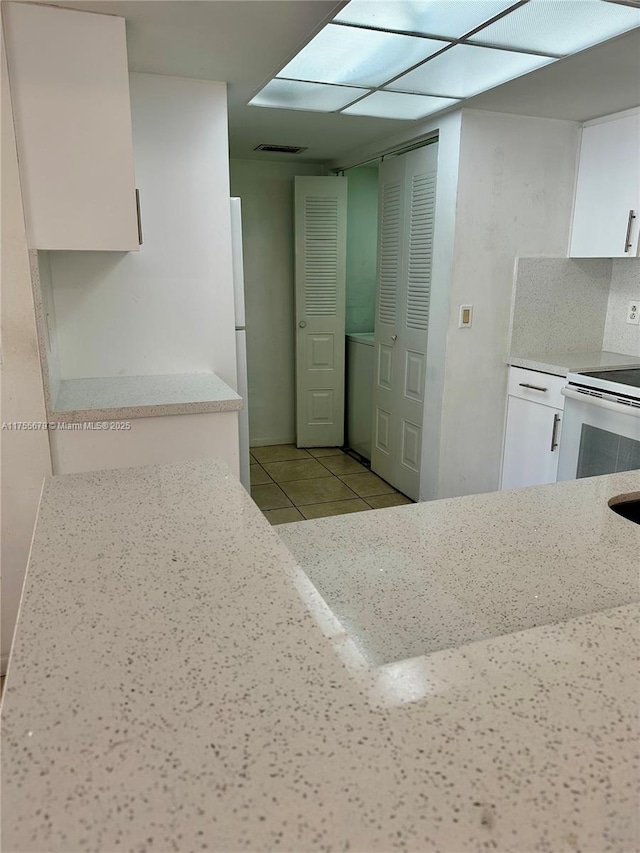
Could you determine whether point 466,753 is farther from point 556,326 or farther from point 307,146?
point 307,146

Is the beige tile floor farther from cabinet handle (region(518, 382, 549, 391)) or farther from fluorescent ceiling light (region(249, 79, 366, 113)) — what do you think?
fluorescent ceiling light (region(249, 79, 366, 113))

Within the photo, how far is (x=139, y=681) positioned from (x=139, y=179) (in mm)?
2315

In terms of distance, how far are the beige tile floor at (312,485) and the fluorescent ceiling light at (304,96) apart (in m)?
2.12

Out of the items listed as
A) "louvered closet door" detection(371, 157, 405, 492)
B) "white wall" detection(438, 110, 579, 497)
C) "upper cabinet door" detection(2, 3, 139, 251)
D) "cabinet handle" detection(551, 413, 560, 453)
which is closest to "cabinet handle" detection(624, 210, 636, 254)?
"white wall" detection(438, 110, 579, 497)

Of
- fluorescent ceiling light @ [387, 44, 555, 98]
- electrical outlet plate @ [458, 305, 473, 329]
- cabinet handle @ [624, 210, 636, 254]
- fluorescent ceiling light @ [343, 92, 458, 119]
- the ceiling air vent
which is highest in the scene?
the ceiling air vent

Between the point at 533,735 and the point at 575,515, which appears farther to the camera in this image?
the point at 575,515

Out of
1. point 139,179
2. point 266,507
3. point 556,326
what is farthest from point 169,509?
point 556,326

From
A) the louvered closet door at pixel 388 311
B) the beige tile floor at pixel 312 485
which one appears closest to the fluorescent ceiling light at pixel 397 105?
the louvered closet door at pixel 388 311

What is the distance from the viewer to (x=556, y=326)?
10.9ft

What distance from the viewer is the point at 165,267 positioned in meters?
2.58

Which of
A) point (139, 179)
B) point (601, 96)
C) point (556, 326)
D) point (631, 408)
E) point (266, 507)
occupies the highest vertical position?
point (601, 96)

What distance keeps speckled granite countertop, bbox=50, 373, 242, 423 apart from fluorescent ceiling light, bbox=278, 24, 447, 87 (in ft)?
4.08

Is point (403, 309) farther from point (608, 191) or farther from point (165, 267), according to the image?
point (165, 267)

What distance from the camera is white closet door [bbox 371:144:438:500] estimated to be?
3.29 metres
